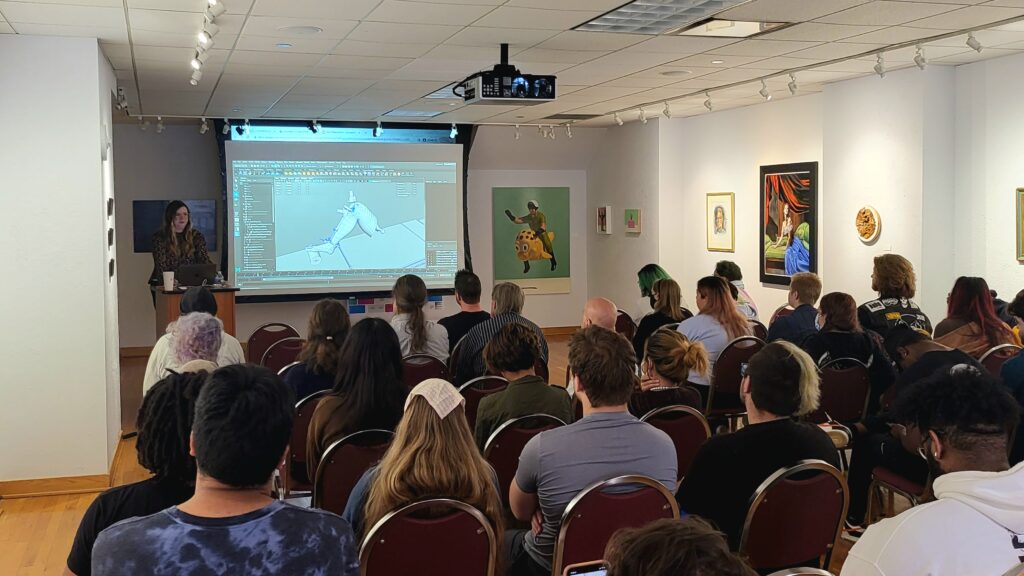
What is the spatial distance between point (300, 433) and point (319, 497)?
845 mm

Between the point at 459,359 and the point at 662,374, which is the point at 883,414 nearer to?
the point at 662,374

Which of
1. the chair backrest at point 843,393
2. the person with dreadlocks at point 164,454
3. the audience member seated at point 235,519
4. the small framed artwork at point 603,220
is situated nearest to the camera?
the audience member seated at point 235,519

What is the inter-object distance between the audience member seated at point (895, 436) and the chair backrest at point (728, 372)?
82 cm

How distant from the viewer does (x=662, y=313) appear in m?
6.71

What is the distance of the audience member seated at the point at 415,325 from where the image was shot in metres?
5.83

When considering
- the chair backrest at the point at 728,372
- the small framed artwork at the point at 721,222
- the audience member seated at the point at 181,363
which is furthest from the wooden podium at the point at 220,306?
the small framed artwork at the point at 721,222

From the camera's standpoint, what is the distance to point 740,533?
117 inches

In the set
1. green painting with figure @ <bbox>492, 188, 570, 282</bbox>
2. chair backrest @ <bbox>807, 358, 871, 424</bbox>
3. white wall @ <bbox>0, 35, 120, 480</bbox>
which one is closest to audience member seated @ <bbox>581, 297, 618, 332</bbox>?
chair backrest @ <bbox>807, 358, 871, 424</bbox>

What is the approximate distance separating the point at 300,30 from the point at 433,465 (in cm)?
392

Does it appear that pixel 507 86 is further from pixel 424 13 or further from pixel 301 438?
pixel 301 438

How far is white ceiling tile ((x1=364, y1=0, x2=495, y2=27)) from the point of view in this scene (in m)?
5.11

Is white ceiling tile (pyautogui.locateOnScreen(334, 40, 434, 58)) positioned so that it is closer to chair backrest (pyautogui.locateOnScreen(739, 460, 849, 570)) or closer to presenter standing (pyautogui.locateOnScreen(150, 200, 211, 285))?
presenter standing (pyautogui.locateOnScreen(150, 200, 211, 285))

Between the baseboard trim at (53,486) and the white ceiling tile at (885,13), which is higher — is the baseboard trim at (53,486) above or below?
below

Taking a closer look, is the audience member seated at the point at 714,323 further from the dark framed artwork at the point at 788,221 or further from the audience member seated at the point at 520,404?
the dark framed artwork at the point at 788,221
